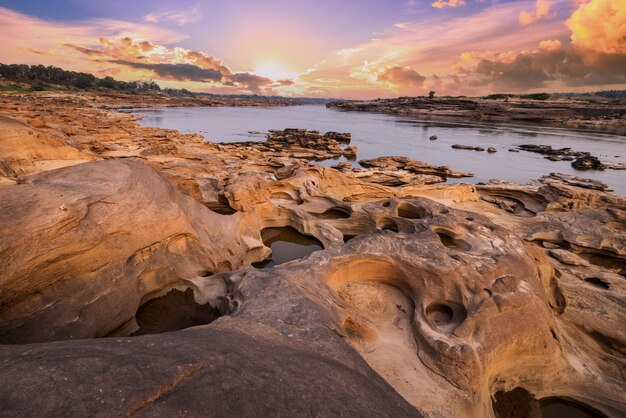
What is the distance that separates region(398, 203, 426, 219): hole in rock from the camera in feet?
44.2

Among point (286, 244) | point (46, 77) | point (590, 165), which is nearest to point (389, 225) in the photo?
point (286, 244)

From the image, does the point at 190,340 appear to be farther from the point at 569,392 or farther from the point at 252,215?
the point at 252,215

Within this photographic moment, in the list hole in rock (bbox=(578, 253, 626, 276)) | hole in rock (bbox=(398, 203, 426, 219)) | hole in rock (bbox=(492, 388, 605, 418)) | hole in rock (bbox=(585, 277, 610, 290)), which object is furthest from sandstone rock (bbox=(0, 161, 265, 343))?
hole in rock (bbox=(578, 253, 626, 276))

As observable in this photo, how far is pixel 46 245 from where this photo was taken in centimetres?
554

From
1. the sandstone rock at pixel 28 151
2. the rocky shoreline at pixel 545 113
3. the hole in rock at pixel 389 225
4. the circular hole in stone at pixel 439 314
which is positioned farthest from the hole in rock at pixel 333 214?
the rocky shoreline at pixel 545 113

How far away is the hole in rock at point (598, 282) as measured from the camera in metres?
9.83

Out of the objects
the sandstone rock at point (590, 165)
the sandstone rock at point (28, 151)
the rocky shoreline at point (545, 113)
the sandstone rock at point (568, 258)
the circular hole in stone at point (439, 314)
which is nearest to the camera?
the circular hole in stone at point (439, 314)

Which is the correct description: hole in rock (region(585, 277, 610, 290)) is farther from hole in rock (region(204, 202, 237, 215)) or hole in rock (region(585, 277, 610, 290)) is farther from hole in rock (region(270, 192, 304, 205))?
hole in rock (region(204, 202, 237, 215))

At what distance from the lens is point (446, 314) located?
794cm

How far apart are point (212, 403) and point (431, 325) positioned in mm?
5769

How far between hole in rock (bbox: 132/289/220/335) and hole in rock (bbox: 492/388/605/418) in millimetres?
6716

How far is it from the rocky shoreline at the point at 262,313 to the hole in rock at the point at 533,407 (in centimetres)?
5

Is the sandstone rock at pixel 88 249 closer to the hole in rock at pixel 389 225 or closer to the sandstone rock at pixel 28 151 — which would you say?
the sandstone rock at pixel 28 151

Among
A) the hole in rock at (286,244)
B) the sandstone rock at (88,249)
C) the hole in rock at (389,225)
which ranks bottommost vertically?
the hole in rock at (286,244)
